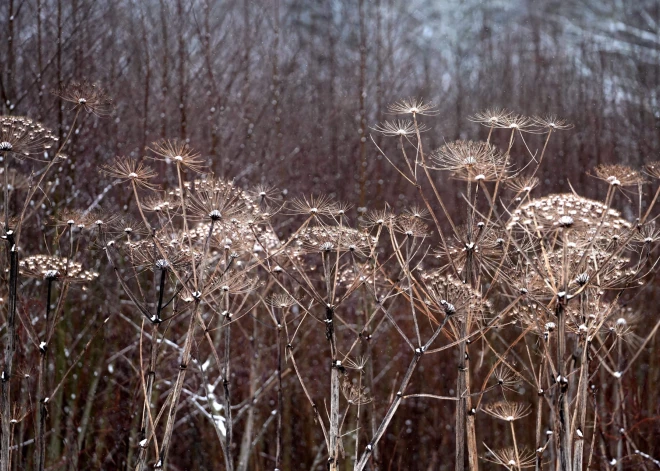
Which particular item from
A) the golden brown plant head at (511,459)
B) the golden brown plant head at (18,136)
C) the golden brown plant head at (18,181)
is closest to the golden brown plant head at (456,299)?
the golden brown plant head at (511,459)

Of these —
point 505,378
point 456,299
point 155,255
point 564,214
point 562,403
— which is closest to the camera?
point 562,403

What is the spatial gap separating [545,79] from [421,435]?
19.6 feet

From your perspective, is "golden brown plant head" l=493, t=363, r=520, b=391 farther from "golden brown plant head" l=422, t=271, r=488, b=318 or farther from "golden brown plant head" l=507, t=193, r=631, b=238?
"golden brown plant head" l=507, t=193, r=631, b=238

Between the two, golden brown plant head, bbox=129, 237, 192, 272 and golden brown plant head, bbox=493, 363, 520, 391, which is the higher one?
golden brown plant head, bbox=129, 237, 192, 272

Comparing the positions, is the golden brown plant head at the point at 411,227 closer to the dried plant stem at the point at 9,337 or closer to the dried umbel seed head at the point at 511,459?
the dried umbel seed head at the point at 511,459

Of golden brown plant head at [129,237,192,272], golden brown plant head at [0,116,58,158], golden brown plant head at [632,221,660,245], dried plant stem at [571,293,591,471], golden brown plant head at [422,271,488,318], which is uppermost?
golden brown plant head at [0,116,58,158]

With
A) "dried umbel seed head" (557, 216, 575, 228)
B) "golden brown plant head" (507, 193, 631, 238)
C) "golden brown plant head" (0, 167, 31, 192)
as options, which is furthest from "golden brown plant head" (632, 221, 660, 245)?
"golden brown plant head" (0, 167, 31, 192)

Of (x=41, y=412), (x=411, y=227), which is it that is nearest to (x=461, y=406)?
(x=411, y=227)

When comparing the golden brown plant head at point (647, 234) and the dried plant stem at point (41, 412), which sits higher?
the golden brown plant head at point (647, 234)

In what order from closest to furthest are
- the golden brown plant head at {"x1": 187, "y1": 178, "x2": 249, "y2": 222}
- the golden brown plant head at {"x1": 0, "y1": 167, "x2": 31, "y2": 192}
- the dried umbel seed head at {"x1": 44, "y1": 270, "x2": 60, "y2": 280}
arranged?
the golden brown plant head at {"x1": 187, "y1": 178, "x2": 249, "y2": 222} < the dried umbel seed head at {"x1": 44, "y1": 270, "x2": 60, "y2": 280} < the golden brown plant head at {"x1": 0, "y1": 167, "x2": 31, "y2": 192}

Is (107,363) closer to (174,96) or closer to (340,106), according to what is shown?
(174,96)

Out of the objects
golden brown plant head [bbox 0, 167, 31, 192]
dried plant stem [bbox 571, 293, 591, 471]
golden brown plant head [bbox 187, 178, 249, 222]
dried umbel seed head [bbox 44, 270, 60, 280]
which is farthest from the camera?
golden brown plant head [bbox 0, 167, 31, 192]

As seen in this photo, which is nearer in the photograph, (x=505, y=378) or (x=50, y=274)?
(x=50, y=274)

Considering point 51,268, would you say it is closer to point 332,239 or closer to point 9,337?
point 9,337
